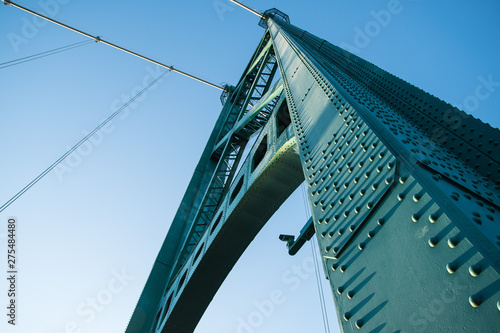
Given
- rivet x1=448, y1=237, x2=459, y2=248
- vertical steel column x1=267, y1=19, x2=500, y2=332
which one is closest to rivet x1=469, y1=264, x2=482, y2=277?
vertical steel column x1=267, y1=19, x2=500, y2=332

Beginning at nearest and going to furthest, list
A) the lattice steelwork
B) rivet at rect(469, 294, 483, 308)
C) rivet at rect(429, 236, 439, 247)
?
rivet at rect(469, 294, 483, 308)
the lattice steelwork
rivet at rect(429, 236, 439, 247)

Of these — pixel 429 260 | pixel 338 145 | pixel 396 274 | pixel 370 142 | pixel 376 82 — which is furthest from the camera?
pixel 376 82

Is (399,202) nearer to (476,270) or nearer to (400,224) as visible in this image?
(400,224)

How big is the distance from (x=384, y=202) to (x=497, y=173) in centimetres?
161

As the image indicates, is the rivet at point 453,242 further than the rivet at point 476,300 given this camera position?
Yes

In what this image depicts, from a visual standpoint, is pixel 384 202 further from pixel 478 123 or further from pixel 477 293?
pixel 478 123

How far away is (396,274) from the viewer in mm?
1369

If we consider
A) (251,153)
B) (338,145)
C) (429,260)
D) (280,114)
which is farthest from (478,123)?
(251,153)

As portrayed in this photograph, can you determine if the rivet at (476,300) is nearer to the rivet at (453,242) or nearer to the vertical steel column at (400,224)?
the vertical steel column at (400,224)

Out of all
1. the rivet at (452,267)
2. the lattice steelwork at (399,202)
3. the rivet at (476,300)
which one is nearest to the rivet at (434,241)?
the lattice steelwork at (399,202)

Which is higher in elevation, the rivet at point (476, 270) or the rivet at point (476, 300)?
the rivet at point (476, 270)

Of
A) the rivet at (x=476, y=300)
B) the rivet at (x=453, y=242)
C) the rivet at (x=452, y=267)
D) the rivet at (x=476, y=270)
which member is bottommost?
the rivet at (x=476, y=300)

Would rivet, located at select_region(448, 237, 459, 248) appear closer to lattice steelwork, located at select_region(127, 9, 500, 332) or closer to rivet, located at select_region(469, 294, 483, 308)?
lattice steelwork, located at select_region(127, 9, 500, 332)

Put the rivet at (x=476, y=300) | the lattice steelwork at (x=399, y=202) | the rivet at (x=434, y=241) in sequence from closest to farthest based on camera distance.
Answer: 1. the rivet at (x=476, y=300)
2. the lattice steelwork at (x=399, y=202)
3. the rivet at (x=434, y=241)
